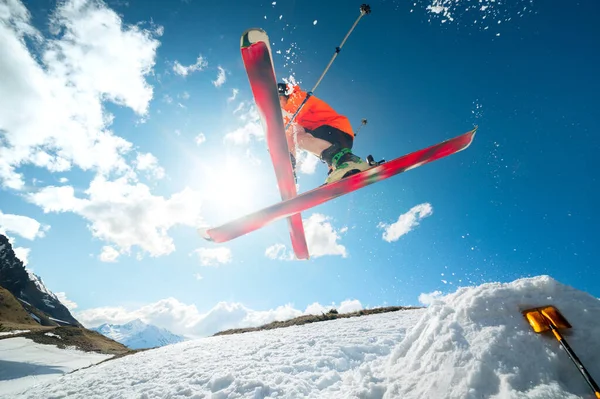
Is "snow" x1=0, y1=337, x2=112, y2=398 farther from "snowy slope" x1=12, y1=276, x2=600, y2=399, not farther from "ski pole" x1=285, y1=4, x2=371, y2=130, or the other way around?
"ski pole" x1=285, y1=4, x2=371, y2=130

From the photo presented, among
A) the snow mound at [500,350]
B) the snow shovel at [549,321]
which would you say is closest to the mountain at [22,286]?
the snow mound at [500,350]

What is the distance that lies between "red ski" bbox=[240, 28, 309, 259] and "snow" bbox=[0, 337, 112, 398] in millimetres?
15525

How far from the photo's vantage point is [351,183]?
6.25 m

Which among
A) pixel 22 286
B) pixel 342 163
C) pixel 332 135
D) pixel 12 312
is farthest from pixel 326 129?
pixel 22 286

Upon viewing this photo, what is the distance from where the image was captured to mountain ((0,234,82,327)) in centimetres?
8450

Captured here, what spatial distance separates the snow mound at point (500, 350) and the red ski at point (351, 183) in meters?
3.72

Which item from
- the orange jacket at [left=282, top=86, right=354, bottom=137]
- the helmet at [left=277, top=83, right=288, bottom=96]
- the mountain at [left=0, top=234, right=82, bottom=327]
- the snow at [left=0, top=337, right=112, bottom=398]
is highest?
the mountain at [left=0, top=234, right=82, bottom=327]

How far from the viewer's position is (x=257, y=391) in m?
3.90

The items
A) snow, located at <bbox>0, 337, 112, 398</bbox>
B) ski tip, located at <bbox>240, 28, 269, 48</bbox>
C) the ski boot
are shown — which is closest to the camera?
ski tip, located at <bbox>240, 28, 269, 48</bbox>

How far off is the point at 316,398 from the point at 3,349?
30.7 metres

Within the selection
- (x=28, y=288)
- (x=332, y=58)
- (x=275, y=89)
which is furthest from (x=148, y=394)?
(x=28, y=288)

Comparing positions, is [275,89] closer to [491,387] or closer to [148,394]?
[491,387]

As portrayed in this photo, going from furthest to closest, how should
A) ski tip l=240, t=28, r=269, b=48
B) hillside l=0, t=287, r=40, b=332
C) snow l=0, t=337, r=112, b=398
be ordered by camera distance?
hillside l=0, t=287, r=40, b=332 → snow l=0, t=337, r=112, b=398 → ski tip l=240, t=28, r=269, b=48

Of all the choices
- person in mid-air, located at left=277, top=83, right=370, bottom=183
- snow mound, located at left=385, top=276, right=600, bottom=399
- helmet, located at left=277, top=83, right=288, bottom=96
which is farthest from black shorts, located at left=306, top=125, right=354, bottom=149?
snow mound, located at left=385, top=276, right=600, bottom=399
